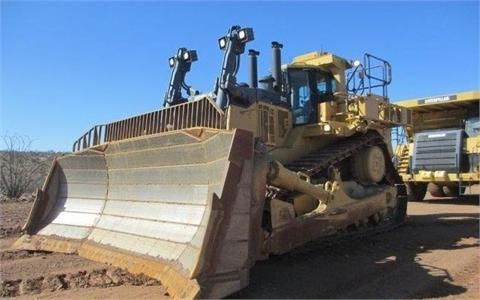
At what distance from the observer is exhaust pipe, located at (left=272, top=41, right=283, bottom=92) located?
8.56m

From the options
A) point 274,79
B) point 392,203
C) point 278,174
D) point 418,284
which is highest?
point 274,79

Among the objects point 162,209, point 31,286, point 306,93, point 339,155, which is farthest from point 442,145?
point 31,286

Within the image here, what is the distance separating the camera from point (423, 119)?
15672mm

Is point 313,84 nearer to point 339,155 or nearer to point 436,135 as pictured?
point 339,155

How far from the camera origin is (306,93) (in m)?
9.00

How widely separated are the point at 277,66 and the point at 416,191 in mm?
8528

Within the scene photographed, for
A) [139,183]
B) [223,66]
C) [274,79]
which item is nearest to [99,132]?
[139,183]

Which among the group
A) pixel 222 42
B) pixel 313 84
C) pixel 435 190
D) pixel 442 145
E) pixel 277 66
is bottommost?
pixel 435 190

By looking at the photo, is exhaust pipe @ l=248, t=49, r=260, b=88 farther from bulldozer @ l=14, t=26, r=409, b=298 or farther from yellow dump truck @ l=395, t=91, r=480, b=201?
yellow dump truck @ l=395, t=91, r=480, b=201

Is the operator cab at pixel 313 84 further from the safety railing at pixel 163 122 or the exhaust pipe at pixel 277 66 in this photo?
the safety railing at pixel 163 122

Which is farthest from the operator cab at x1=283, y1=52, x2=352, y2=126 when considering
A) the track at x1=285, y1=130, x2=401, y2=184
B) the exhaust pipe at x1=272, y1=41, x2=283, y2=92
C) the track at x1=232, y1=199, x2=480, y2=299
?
the track at x1=232, y1=199, x2=480, y2=299

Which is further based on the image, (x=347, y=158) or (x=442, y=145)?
(x=442, y=145)

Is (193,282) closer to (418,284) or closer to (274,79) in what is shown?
(418,284)

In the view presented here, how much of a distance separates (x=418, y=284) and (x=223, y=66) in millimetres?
3981
